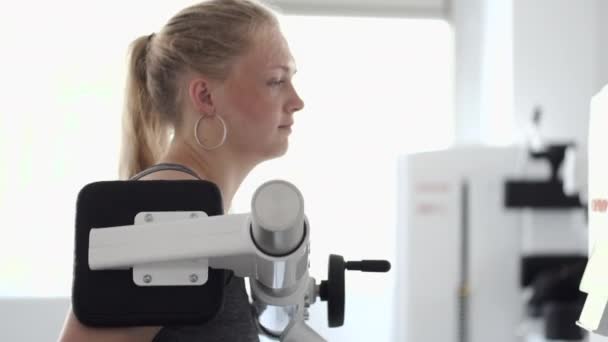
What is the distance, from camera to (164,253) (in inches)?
21.5

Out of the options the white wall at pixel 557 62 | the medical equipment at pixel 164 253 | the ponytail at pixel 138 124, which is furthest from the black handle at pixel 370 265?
the white wall at pixel 557 62

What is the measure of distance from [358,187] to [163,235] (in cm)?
344

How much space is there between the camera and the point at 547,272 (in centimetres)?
286

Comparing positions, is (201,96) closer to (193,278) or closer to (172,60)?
(172,60)

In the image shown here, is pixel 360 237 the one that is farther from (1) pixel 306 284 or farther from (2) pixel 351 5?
(1) pixel 306 284

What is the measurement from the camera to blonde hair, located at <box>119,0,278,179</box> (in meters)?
1.07

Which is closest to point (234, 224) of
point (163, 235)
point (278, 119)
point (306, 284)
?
point (163, 235)

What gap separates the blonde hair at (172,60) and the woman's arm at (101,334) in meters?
0.43

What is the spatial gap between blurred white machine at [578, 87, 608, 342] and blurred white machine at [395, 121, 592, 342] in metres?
2.18

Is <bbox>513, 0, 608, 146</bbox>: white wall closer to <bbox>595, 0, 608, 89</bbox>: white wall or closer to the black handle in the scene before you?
<bbox>595, 0, 608, 89</bbox>: white wall

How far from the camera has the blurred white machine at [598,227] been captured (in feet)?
2.28

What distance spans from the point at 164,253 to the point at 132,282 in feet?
0.16

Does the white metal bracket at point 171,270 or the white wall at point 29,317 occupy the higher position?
the white metal bracket at point 171,270

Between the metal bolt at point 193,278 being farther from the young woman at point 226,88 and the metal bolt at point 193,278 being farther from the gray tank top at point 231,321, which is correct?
the young woman at point 226,88
